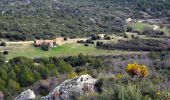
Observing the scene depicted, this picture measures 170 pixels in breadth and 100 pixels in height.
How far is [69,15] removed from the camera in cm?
8125

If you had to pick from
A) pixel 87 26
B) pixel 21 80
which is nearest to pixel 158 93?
pixel 21 80

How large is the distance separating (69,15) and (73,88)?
204 feet

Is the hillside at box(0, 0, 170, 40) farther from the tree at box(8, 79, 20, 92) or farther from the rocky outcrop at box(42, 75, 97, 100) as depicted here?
the rocky outcrop at box(42, 75, 97, 100)

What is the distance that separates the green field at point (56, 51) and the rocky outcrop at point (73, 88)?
2862cm

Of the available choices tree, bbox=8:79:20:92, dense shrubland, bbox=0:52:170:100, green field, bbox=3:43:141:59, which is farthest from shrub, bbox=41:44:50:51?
tree, bbox=8:79:20:92

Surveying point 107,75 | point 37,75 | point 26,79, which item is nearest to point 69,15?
point 37,75

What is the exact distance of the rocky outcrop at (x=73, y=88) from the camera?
767 inches

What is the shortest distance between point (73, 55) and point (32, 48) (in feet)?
18.1

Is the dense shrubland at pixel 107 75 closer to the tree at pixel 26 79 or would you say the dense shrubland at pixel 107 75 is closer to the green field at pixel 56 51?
the tree at pixel 26 79

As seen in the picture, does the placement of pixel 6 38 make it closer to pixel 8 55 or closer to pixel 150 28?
pixel 8 55

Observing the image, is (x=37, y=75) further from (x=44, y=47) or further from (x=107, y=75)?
(x=44, y=47)

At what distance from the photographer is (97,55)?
164ft

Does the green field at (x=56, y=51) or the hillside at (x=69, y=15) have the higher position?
the green field at (x=56, y=51)

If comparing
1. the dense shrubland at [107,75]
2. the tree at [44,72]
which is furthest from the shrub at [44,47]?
the tree at [44,72]
